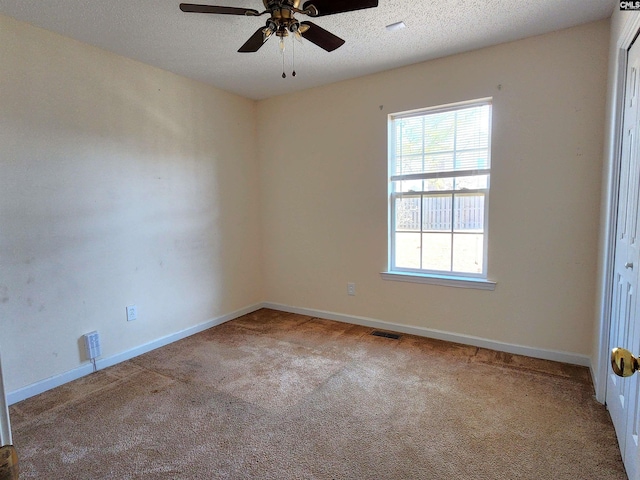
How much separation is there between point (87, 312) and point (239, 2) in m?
2.56

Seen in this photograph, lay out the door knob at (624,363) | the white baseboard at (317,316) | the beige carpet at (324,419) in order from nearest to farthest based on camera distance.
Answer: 1. the door knob at (624,363)
2. the beige carpet at (324,419)
3. the white baseboard at (317,316)

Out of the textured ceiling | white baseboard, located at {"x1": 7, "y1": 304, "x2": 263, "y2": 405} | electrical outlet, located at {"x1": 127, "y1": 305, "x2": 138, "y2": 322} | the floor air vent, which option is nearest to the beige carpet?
white baseboard, located at {"x1": 7, "y1": 304, "x2": 263, "y2": 405}

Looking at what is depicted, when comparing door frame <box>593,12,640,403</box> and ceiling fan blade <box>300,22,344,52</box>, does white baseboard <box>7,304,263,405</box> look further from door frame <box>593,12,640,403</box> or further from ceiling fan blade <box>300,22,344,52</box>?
door frame <box>593,12,640,403</box>

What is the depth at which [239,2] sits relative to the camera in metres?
2.15

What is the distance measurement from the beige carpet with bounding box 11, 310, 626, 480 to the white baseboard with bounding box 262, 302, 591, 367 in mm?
103

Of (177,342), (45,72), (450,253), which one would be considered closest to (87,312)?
(177,342)

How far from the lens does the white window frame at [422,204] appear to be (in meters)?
2.97

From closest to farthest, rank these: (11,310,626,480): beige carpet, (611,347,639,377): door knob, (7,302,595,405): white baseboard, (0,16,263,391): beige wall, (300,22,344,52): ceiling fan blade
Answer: (611,347,639,377): door knob, (11,310,626,480): beige carpet, (300,22,344,52): ceiling fan blade, (0,16,263,391): beige wall, (7,302,595,405): white baseboard

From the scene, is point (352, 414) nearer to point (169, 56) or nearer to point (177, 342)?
point (177, 342)

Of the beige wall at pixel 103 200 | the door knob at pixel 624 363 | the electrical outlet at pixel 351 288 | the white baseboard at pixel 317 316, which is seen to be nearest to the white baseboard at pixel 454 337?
the white baseboard at pixel 317 316

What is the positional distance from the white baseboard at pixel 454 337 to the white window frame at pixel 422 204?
0.49m

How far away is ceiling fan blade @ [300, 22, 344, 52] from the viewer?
1999 millimetres

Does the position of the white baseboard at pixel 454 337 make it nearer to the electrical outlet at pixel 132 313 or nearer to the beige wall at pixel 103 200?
the beige wall at pixel 103 200

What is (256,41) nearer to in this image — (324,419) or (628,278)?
(324,419)
